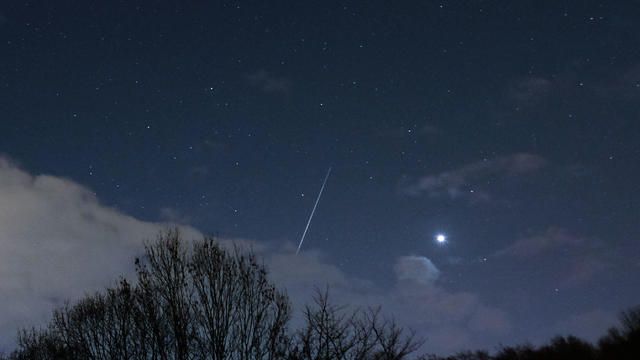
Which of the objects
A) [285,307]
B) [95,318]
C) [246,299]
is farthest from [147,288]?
[95,318]

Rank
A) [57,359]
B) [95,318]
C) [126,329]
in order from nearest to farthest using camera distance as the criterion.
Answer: [126,329]
[95,318]
[57,359]

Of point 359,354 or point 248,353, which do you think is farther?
point 248,353

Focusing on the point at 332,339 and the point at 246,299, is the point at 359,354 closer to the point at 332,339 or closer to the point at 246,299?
the point at 332,339

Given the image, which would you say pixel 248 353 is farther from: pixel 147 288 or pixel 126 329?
pixel 126 329

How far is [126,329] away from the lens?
1953 cm

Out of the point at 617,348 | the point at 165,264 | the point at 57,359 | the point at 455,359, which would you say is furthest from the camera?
the point at 455,359

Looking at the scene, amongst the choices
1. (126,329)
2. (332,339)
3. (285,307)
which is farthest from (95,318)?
(332,339)

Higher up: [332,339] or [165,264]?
[165,264]

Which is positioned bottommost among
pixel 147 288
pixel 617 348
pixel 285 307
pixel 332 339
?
pixel 617 348

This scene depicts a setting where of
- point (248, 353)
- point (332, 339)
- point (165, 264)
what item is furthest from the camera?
point (165, 264)

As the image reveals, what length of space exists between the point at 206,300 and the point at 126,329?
5.89 m

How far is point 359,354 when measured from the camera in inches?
541

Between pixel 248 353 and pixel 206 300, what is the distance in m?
2.28

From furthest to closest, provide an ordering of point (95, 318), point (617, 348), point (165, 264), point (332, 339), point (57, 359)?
1. point (57, 359)
2. point (95, 318)
3. point (617, 348)
4. point (165, 264)
5. point (332, 339)
